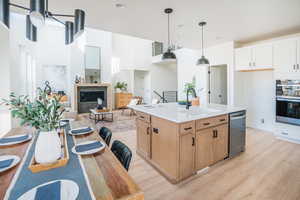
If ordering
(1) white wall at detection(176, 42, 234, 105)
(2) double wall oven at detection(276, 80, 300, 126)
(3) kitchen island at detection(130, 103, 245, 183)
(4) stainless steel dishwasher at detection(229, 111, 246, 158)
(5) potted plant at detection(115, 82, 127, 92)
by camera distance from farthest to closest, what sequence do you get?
A: (5) potted plant at detection(115, 82, 127, 92) → (1) white wall at detection(176, 42, 234, 105) → (2) double wall oven at detection(276, 80, 300, 126) → (4) stainless steel dishwasher at detection(229, 111, 246, 158) → (3) kitchen island at detection(130, 103, 245, 183)

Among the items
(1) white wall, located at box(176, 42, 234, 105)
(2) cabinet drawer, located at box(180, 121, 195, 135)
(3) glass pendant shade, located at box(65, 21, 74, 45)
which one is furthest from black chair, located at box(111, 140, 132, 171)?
(1) white wall, located at box(176, 42, 234, 105)

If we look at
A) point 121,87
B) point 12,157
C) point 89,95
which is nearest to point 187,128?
point 12,157

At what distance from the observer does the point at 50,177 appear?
940 millimetres

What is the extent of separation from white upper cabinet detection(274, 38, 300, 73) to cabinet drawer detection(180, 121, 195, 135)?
3.03 m

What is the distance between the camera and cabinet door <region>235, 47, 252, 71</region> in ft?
13.6

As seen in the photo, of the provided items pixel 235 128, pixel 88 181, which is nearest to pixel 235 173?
pixel 235 128

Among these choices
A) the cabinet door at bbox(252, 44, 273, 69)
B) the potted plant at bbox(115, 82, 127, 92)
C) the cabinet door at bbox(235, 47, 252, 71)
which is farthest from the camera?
the potted plant at bbox(115, 82, 127, 92)

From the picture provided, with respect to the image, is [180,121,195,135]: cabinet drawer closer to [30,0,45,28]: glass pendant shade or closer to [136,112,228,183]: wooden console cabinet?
[136,112,228,183]: wooden console cabinet

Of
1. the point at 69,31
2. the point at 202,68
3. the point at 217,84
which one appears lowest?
the point at 217,84

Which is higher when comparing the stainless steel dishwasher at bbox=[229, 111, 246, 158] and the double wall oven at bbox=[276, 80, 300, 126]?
the double wall oven at bbox=[276, 80, 300, 126]

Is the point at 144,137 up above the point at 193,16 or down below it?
below

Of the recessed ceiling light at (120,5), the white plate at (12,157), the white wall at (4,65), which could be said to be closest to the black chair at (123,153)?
the white plate at (12,157)

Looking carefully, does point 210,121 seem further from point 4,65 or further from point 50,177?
point 4,65

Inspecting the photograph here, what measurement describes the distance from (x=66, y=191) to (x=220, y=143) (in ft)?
7.70
